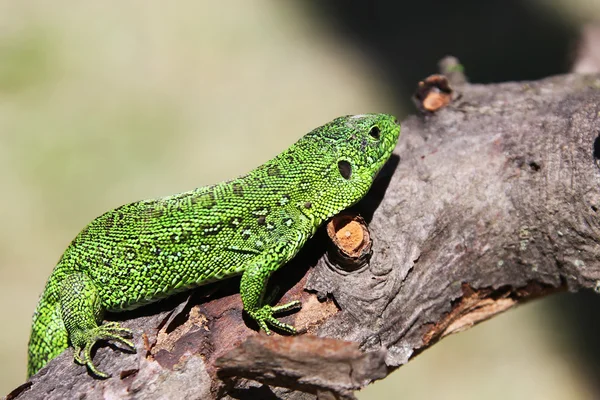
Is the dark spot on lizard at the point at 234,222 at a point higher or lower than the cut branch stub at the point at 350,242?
higher

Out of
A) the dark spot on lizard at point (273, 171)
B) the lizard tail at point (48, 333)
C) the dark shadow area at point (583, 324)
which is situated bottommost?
the dark shadow area at point (583, 324)

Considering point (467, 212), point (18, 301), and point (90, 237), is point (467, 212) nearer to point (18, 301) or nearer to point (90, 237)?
point (90, 237)

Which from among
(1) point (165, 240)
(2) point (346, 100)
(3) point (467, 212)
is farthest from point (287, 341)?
(2) point (346, 100)

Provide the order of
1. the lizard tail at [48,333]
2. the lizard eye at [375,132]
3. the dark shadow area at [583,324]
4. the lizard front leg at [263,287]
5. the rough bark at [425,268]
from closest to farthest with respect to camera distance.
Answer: the rough bark at [425,268] → the lizard front leg at [263,287] → the lizard tail at [48,333] → the lizard eye at [375,132] → the dark shadow area at [583,324]

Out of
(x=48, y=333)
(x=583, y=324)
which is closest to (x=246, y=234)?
(x=48, y=333)

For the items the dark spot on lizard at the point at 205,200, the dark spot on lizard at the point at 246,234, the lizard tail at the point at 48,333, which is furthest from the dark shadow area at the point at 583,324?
the lizard tail at the point at 48,333

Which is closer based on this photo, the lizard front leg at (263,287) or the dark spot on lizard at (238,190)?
the lizard front leg at (263,287)

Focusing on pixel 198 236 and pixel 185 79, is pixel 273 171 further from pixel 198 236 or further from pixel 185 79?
pixel 185 79

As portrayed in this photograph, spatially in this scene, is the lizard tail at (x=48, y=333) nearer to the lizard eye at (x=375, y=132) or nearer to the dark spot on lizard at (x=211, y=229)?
the dark spot on lizard at (x=211, y=229)
